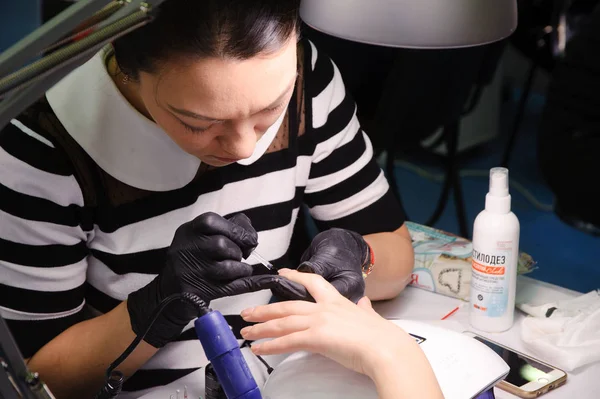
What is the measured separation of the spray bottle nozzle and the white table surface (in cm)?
20

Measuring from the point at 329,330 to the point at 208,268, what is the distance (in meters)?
0.17

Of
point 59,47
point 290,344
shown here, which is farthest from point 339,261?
point 59,47

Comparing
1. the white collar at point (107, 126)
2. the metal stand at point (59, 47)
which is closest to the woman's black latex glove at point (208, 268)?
the white collar at point (107, 126)

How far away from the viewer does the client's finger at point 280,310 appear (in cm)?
84

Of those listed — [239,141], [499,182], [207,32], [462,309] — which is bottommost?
[462,309]

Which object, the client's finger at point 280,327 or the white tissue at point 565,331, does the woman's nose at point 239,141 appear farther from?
the white tissue at point 565,331

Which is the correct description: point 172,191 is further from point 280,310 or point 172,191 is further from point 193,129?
point 280,310

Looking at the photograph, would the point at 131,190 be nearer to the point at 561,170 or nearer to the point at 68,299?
the point at 68,299

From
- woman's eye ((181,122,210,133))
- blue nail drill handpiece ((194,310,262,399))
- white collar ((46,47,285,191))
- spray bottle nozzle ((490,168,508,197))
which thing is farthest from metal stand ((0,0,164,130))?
spray bottle nozzle ((490,168,508,197))

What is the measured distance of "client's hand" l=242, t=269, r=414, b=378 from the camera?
791 mm

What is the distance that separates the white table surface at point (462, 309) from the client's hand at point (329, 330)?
0.77 feet

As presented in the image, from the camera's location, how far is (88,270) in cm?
107

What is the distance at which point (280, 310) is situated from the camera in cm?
84

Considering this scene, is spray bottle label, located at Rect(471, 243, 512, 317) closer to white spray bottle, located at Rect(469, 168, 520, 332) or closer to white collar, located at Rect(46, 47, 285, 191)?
white spray bottle, located at Rect(469, 168, 520, 332)
